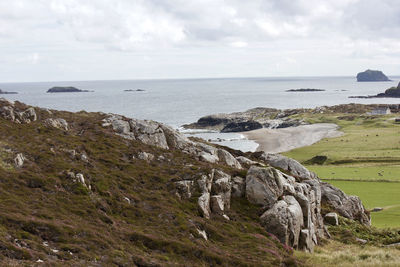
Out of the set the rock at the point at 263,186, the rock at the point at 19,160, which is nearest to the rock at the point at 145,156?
the rock at the point at 263,186

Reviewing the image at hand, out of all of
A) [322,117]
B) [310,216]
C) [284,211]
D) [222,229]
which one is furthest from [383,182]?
[322,117]

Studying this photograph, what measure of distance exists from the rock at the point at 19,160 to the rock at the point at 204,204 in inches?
538

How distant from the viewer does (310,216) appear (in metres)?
33.8

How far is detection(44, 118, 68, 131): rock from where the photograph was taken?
41.9 metres

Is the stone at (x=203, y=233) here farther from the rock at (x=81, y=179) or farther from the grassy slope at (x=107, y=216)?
the rock at (x=81, y=179)

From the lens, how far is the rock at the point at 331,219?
128 ft

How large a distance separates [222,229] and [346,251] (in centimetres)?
1104

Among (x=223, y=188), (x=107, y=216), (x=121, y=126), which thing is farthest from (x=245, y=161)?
(x=107, y=216)

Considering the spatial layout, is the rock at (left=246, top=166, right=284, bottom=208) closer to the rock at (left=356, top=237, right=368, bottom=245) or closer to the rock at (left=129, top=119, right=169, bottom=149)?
the rock at (left=356, top=237, right=368, bottom=245)

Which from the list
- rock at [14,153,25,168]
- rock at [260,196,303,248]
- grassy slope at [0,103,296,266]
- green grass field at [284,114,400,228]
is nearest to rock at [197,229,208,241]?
grassy slope at [0,103,296,266]

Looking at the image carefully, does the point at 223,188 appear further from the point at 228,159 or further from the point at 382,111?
the point at 382,111

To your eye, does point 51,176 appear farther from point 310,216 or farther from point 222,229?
point 310,216

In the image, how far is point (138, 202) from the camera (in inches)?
1156

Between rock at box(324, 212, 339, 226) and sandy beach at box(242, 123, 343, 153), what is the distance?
78.7 metres
